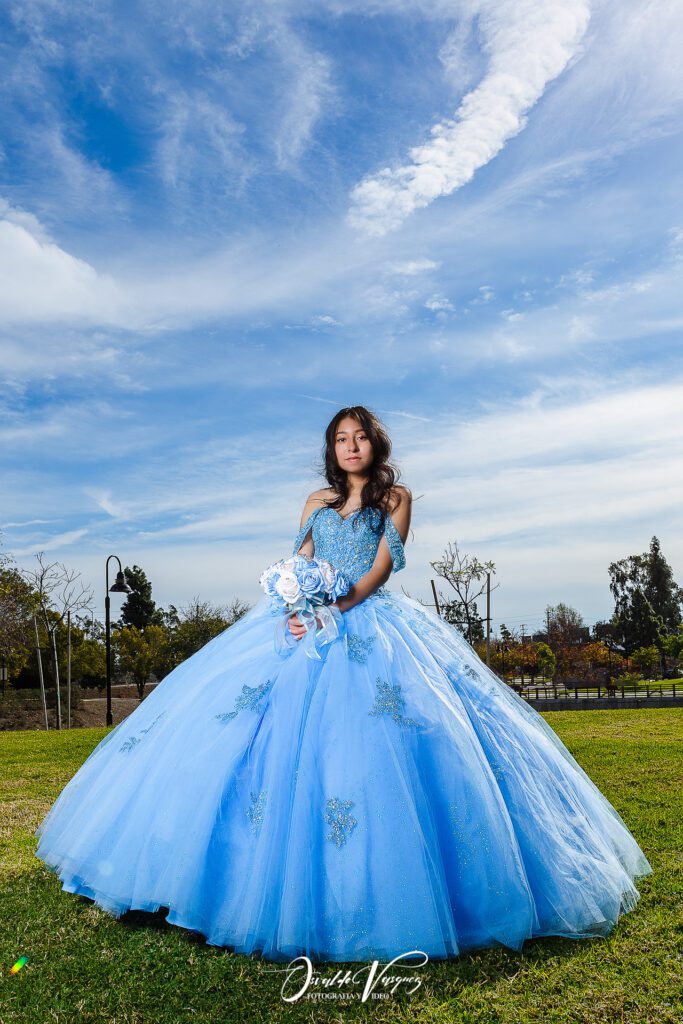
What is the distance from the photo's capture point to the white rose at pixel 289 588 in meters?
4.32

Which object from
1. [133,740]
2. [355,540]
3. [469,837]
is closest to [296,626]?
[355,540]

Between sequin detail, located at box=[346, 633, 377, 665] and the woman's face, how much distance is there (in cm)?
122

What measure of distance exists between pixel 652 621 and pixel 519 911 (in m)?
69.3

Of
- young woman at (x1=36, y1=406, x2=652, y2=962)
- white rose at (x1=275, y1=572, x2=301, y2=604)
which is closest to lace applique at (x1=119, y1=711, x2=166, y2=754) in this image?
young woman at (x1=36, y1=406, x2=652, y2=962)

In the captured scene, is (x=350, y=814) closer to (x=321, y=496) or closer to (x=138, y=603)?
(x=321, y=496)

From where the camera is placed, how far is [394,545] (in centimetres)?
485

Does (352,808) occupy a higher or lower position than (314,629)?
lower

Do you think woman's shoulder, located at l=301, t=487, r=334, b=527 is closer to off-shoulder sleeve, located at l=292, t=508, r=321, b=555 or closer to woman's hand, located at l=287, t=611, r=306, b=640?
off-shoulder sleeve, located at l=292, t=508, r=321, b=555

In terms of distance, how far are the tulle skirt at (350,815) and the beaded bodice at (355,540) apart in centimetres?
34

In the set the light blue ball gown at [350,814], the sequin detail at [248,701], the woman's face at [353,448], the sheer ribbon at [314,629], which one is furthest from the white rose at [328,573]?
the woman's face at [353,448]

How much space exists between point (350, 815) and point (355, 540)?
1.76 m

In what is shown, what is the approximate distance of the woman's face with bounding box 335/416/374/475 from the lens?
5.10 meters

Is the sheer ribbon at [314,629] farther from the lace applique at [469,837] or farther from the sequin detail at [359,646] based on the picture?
the lace applique at [469,837]

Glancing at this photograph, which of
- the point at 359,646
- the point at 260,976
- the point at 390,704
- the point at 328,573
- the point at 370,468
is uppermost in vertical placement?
the point at 370,468
